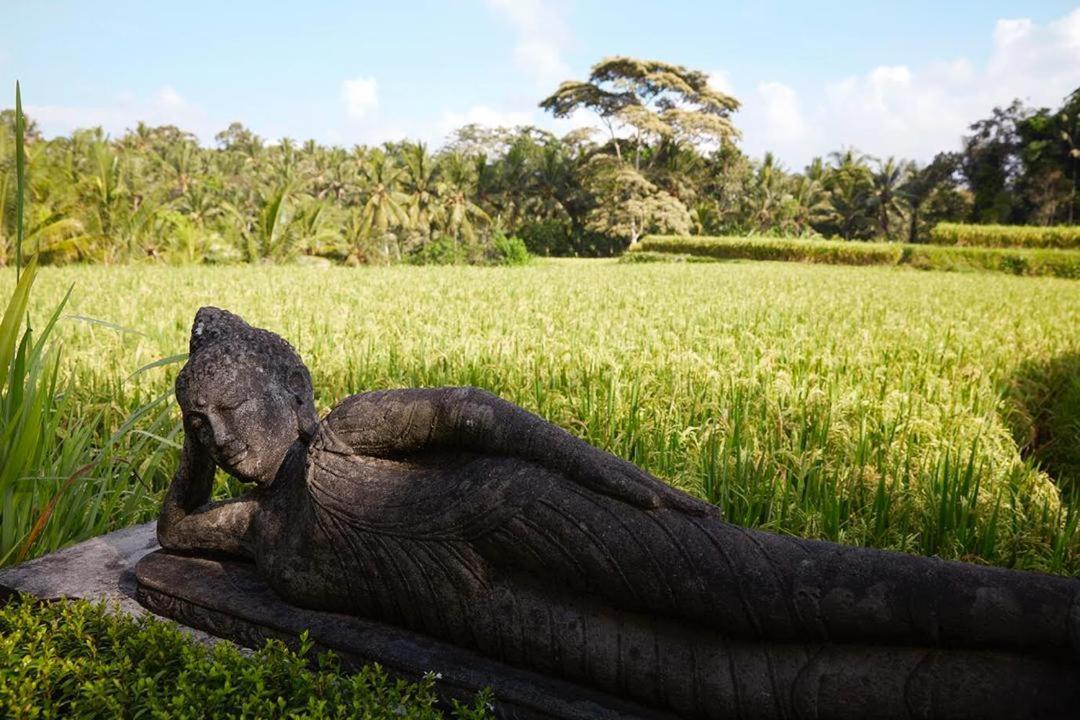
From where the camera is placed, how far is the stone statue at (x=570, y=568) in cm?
146

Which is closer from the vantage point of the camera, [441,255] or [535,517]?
[535,517]

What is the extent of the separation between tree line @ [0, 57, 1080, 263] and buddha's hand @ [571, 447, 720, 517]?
19.1 m

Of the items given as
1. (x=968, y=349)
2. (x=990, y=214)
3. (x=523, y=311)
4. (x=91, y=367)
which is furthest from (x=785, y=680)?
(x=990, y=214)

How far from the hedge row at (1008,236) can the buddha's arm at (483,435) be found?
23.2 m

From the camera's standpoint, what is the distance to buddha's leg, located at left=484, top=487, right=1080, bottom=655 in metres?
1.41

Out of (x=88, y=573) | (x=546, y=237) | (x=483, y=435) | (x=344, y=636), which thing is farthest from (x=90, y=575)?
(x=546, y=237)

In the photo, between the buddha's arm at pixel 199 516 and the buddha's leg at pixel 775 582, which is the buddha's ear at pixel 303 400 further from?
the buddha's leg at pixel 775 582

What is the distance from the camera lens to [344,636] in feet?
6.64

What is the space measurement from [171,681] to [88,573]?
0.85m

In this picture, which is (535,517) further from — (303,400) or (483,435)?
(303,400)

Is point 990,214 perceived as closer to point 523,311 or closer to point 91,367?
point 523,311

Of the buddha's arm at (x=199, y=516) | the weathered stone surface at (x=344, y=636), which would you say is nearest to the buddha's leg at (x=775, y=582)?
the weathered stone surface at (x=344, y=636)

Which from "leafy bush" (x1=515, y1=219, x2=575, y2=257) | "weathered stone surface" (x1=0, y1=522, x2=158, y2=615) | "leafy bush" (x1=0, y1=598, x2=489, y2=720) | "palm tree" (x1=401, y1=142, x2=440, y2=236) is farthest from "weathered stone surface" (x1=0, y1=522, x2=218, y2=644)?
"leafy bush" (x1=515, y1=219, x2=575, y2=257)

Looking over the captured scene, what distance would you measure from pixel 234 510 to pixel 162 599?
32cm
